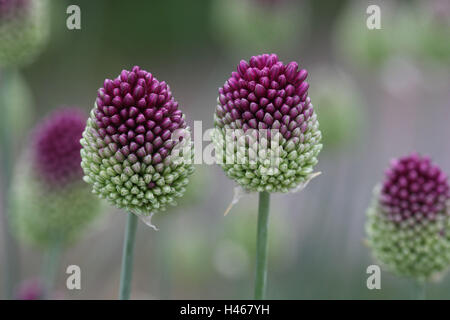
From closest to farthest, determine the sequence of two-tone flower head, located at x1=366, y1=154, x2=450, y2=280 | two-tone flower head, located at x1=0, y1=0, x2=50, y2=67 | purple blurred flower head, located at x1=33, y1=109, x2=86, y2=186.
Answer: two-tone flower head, located at x1=366, y1=154, x2=450, y2=280, purple blurred flower head, located at x1=33, y1=109, x2=86, y2=186, two-tone flower head, located at x1=0, y1=0, x2=50, y2=67

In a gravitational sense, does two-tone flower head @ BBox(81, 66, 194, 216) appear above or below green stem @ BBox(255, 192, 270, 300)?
above

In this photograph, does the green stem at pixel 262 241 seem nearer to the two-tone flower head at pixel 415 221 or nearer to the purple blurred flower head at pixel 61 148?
the two-tone flower head at pixel 415 221

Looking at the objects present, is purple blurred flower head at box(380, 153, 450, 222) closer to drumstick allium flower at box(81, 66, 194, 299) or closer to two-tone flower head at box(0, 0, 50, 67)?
drumstick allium flower at box(81, 66, 194, 299)

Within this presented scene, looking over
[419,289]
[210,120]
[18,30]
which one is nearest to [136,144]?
[419,289]

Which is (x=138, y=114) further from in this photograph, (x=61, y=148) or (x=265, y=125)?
(x=61, y=148)

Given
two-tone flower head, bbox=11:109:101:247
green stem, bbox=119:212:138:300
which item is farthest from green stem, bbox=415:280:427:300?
two-tone flower head, bbox=11:109:101:247

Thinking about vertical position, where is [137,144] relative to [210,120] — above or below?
below
